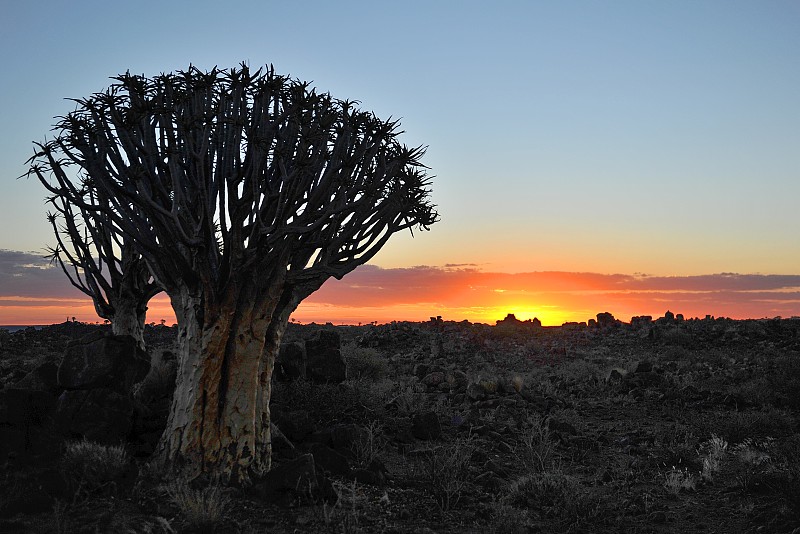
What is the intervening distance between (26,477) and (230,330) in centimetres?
283

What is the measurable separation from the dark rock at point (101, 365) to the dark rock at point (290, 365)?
156 inches

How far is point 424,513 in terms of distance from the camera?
729 cm


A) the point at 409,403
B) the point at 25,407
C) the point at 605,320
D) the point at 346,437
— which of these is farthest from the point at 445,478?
the point at 605,320

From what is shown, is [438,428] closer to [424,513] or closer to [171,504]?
[424,513]

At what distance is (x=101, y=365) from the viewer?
9.24 metres

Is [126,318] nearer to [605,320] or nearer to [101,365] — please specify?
[101,365]

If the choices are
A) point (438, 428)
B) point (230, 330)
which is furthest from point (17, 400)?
point (438, 428)

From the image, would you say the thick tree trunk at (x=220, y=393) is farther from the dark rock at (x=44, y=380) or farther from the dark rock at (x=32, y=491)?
the dark rock at (x=44, y=380)

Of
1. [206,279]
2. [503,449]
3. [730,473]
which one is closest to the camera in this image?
[206,279]

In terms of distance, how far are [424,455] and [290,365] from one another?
14.5 feet

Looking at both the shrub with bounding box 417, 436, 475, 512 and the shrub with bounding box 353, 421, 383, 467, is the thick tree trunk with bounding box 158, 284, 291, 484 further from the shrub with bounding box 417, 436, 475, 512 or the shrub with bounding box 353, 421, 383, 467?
the shrub with bounding box 417, 436, 475, 512

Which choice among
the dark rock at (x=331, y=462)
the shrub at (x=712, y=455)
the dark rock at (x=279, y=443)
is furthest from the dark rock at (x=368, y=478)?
the shrub at (x=712, y=455)

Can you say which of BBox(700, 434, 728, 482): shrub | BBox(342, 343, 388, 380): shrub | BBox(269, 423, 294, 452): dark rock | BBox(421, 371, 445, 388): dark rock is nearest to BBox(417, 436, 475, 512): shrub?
BBox(269, 423, 294, 452): dark rock

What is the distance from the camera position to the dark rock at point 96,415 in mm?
→ 8281
